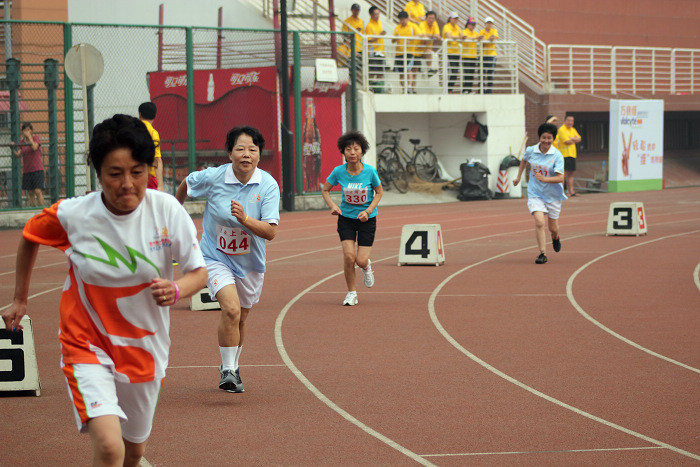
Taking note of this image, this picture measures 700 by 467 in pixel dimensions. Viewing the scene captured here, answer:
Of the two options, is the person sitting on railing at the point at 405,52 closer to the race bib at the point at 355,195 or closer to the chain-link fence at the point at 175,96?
the chain-link fence at the point at 175,96

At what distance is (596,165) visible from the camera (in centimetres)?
3756

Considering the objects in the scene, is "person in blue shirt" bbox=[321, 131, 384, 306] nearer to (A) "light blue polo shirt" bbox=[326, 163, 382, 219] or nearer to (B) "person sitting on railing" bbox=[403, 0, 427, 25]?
(A) "light blue polo shirt" bbox=[326, 163, 382, 219]

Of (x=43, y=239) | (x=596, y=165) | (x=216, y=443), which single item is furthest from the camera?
(x=596, y=165)

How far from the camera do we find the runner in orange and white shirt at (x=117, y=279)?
3955 mm

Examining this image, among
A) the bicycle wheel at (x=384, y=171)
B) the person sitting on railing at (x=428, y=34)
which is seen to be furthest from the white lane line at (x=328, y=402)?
the person sitting on railing at (x=428, y=34)

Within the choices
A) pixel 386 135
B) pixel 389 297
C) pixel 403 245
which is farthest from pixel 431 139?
pixel 389 297

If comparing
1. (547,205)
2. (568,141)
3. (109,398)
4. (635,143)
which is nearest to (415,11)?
(568,141)

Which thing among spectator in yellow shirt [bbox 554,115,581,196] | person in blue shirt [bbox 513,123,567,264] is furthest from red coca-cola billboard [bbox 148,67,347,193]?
person in blue shirt [bbox 513,123,567,264]

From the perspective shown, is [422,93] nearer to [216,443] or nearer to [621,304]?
[621,304]

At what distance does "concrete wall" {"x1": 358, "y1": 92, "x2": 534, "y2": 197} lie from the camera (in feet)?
92.5

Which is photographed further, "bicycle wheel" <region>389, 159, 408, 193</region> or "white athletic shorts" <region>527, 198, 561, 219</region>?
"bicycle wheel" <region>389, 159, 408, 193</region>

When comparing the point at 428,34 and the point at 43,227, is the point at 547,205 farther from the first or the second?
the point at 428,34

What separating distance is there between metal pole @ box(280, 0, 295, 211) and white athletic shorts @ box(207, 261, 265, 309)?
17.1 m

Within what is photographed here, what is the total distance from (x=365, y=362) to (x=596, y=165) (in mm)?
30986
